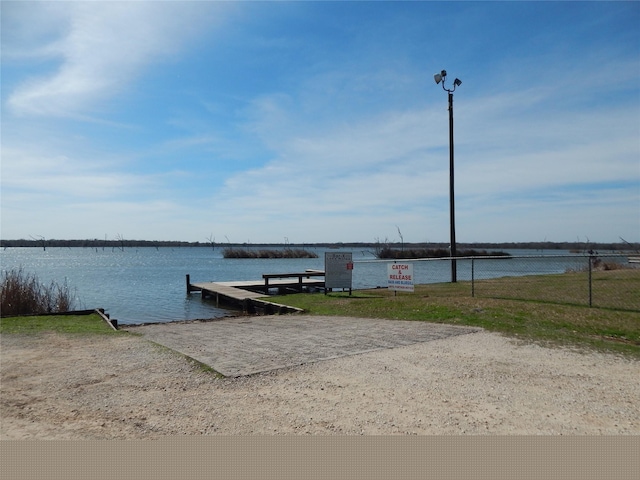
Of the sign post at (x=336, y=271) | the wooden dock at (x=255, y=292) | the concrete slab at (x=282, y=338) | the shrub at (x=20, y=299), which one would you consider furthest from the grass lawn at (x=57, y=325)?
the sign post at (x=336, y=271)

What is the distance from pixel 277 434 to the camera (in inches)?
166

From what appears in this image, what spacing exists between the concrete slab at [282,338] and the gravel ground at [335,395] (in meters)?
0.39

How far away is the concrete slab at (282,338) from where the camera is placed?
7113 millimetres

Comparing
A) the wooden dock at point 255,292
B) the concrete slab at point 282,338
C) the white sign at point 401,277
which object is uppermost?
the white sign at point 401,277

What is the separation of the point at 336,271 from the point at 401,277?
261 centimetres

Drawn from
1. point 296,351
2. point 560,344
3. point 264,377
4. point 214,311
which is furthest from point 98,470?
point 214,311

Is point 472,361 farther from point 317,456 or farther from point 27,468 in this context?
point 27,468

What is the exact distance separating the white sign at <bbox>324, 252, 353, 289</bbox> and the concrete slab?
4.72 meters

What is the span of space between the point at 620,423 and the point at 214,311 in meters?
17.5

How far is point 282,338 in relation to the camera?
900cm

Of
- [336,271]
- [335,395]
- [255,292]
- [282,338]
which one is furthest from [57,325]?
[255,292]

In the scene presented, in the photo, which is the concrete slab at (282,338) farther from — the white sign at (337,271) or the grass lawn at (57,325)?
the white sign at (337,271)

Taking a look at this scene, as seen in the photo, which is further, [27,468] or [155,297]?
[155,297]

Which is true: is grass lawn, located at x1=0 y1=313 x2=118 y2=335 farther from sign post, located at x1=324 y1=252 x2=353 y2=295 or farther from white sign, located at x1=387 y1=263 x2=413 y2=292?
white sign, located at x1=387 y1=263 x2=413 y2=292
